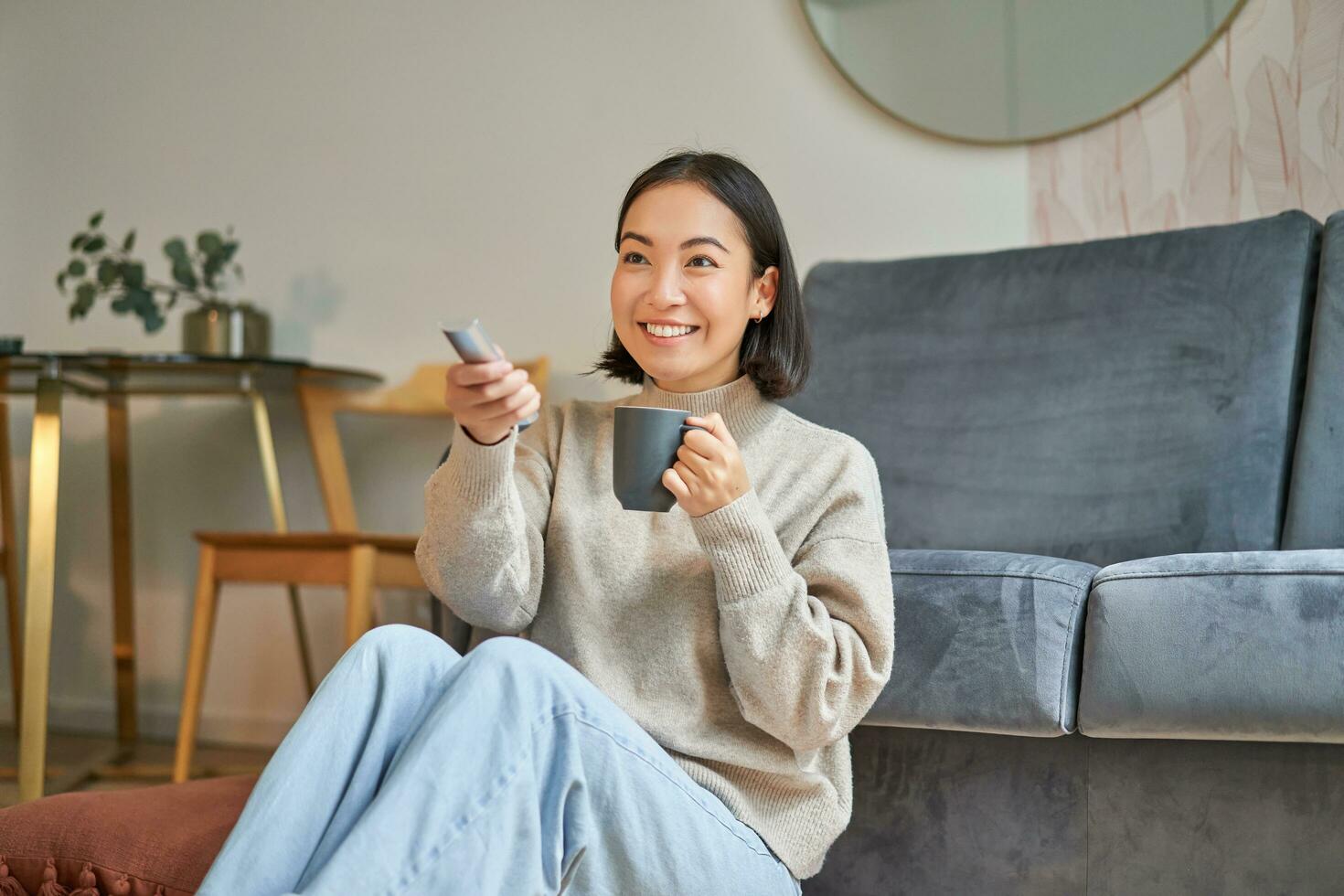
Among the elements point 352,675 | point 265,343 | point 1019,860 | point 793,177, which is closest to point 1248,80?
point 793,177

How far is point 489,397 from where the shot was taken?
1.02 metres

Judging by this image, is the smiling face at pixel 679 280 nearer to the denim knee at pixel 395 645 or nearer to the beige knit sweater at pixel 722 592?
the beige knit sweater at pixel 722 592

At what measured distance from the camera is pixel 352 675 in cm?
97

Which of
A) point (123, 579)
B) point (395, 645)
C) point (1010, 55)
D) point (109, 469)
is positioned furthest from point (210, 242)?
point (395, 645)

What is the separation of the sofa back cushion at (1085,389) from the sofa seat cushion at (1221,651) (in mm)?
433

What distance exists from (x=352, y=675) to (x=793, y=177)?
5.40 ft

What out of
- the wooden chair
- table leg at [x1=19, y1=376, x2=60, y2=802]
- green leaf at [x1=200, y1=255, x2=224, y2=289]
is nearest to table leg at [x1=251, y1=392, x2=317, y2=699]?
the wooden chair

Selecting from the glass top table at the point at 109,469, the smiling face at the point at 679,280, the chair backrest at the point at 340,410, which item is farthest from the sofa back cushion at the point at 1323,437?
the glass top table at the point at 109,469

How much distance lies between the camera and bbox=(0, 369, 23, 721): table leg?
2738 millimetres

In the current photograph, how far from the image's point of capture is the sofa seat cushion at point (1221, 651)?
1.14 meters

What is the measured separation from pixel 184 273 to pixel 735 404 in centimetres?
169

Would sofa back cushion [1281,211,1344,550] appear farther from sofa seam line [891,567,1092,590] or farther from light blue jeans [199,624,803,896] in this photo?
light blue jeans [199,624,803,896]

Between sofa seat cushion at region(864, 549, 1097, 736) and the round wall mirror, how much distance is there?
114 centimetres

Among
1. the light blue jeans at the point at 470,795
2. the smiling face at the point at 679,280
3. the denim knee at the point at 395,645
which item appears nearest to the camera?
the light blue jeans at the point at 470,795
